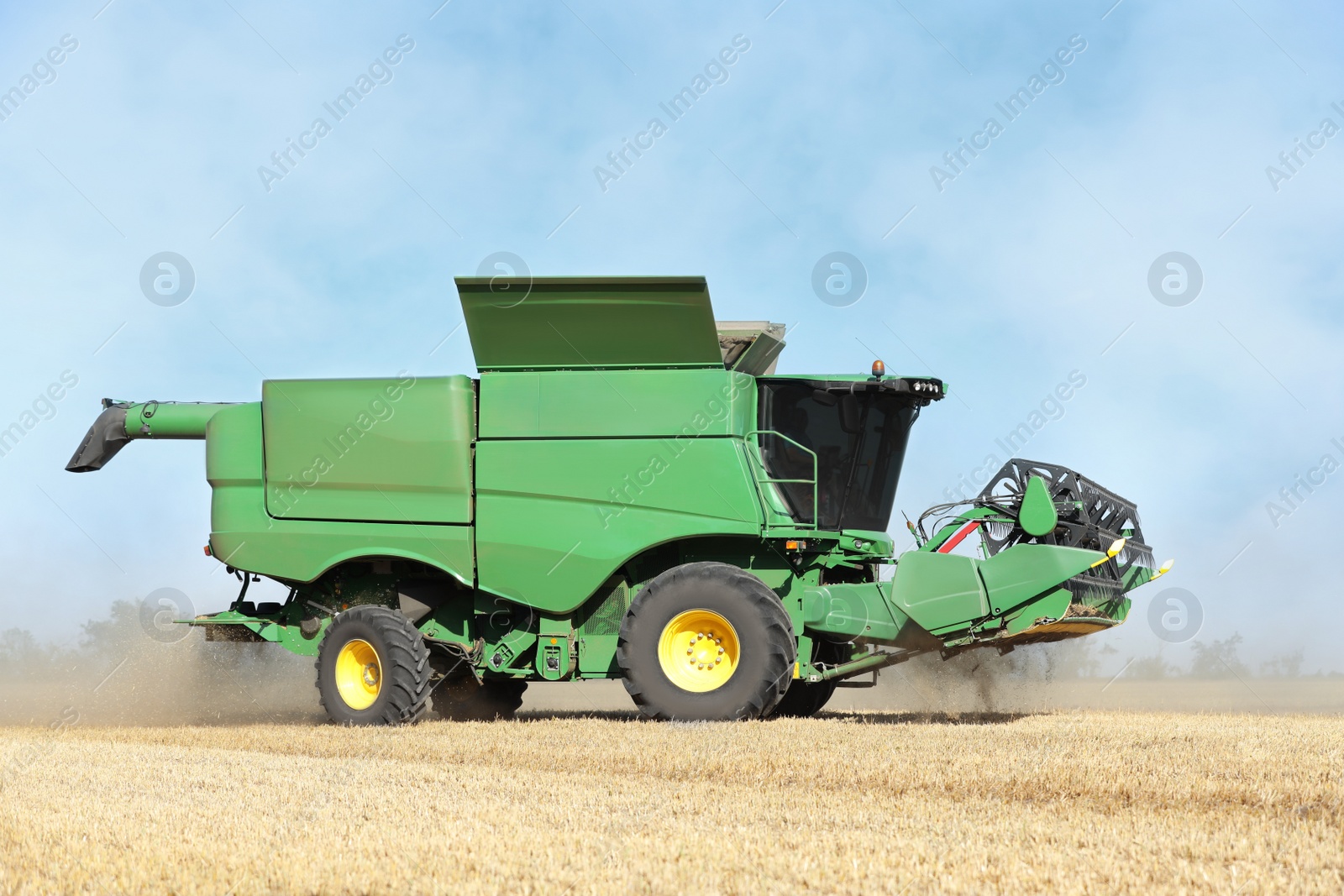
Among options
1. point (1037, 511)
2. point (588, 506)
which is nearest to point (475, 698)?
point (588, 506)

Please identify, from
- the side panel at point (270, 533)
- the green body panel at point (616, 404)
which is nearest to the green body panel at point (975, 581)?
the green body panel at point (616, 404)

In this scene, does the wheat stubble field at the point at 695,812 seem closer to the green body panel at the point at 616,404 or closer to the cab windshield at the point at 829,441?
the cab windshield at the point at 829,441

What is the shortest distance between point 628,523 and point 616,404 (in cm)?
99

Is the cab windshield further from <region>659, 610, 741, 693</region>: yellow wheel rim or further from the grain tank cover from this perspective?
<region>659, 610, 741, 693</region>: yellow wheel rim

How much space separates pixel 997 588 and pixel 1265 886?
208 inches

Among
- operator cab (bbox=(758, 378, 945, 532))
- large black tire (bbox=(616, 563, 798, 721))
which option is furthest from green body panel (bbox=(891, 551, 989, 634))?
large black tire (bbox=(616, 563, 798, 721))

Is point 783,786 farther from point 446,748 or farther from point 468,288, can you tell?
point 468,288

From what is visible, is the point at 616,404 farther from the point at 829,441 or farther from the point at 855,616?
the point at 855,616

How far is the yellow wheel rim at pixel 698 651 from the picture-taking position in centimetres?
938

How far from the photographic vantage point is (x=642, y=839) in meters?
4.84

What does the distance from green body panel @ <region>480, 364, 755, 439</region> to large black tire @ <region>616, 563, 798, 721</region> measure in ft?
3.85

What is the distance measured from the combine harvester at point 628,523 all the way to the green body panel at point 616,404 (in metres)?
0.02

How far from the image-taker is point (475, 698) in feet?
38.4

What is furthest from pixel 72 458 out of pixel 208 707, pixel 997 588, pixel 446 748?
pixel 997 588
